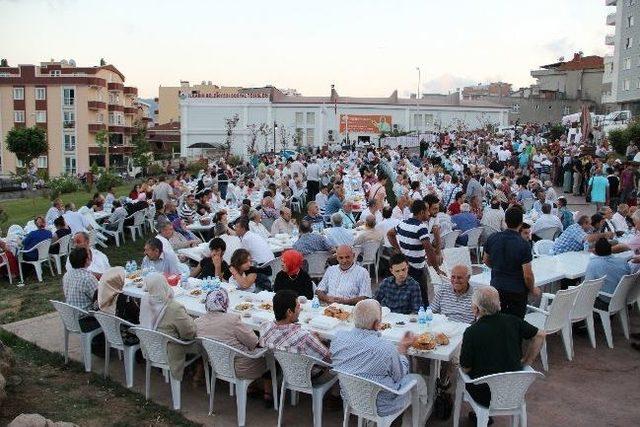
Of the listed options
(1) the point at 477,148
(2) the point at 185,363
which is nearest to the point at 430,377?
(2) the point at 185,363

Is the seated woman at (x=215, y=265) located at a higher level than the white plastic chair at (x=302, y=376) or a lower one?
higher

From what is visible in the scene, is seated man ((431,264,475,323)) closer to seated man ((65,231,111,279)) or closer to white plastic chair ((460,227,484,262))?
seated man ((65,231,111,279))

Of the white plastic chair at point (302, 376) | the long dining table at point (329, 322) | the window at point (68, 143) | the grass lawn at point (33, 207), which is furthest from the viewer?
the window at point (68, 143)

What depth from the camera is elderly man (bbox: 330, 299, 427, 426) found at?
4.58 m

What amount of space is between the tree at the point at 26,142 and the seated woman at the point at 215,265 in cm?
3928

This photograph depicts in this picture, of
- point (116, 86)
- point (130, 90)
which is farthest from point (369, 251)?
point (130, 90)

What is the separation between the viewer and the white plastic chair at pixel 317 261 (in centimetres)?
895

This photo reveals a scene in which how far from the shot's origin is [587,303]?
677 centimetres

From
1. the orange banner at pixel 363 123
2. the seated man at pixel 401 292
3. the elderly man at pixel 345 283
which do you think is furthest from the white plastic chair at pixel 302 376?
the orange banner at pixel 363 123

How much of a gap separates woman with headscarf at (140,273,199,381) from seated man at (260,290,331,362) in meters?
0.83

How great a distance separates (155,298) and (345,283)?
81.1 inches

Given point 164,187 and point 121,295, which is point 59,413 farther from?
point 164,187

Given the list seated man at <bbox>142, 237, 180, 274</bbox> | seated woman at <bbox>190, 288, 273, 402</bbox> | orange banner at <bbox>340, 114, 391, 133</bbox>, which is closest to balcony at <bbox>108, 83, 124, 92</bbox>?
orange banner at <bbox>340, 114, 391, 133</bbox>

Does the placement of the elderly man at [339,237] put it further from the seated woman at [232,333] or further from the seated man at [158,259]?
the seated woman at [232,333]
